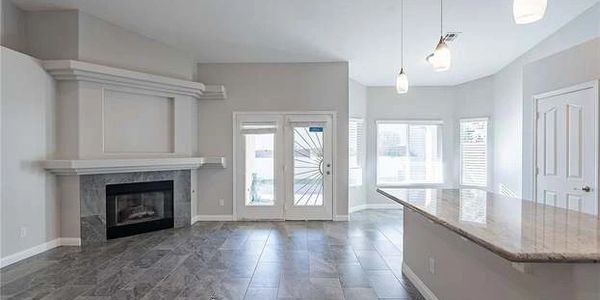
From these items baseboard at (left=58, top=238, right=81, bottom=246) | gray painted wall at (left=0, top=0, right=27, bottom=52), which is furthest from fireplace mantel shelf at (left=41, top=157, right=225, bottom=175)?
gray painted wall at (left=0, top=0, right=27, bottom=52)

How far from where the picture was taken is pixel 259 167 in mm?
6551

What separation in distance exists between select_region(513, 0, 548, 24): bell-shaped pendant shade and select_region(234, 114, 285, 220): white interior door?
468cm

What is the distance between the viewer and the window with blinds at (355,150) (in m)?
7.65

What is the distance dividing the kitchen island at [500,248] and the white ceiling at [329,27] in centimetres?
250

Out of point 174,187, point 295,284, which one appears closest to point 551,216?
point 295,284

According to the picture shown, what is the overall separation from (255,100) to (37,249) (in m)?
3.89

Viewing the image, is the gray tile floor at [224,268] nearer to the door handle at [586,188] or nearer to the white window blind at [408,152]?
the door handle at [586,188]

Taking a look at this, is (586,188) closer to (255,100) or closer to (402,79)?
(402,79)

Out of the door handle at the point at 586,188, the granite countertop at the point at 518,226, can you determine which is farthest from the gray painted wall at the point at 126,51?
the door handle at the point at 586,188

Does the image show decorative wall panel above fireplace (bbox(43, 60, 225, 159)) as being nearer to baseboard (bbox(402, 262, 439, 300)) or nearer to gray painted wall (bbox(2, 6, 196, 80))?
gray painted wall (bbox(2, 6, 196, 80))

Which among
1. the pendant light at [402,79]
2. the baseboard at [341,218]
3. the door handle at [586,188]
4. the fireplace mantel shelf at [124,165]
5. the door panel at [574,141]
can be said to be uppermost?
the pendant light at [402,79]

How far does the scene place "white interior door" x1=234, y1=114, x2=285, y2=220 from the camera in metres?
6.49

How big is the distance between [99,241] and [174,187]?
54.3 inches

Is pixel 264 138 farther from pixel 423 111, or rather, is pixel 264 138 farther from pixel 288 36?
pixel 423 111
